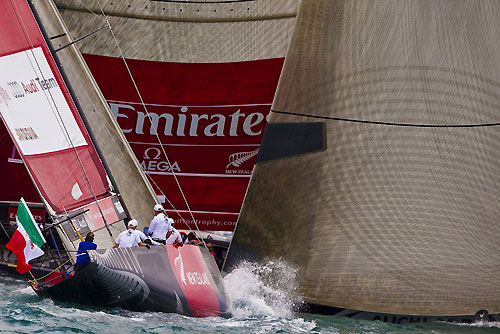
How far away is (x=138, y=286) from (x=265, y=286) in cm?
155

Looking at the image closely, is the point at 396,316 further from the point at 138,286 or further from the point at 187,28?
the point at 187,28

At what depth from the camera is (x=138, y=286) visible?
31.7ft

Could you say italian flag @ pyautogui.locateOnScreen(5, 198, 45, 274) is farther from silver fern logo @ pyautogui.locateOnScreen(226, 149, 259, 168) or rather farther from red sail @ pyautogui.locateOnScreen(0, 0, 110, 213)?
silver fern logo @ pyautogui.locateOnScreen(226, 149, 259, 168)

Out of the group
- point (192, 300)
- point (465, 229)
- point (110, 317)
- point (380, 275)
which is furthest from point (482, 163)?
point (110, 317)

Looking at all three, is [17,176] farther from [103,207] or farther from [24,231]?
[24,231]

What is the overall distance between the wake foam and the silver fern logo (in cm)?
379

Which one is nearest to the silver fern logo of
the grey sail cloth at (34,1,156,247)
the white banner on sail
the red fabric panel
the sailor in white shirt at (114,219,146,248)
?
the grey sail cloth at (34,1,156,247)

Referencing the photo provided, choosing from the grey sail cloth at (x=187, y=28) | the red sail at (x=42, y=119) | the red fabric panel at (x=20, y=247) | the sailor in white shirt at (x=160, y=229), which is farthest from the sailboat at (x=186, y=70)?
the red fabric panel at (x=20, y=247)

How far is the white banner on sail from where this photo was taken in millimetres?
11555

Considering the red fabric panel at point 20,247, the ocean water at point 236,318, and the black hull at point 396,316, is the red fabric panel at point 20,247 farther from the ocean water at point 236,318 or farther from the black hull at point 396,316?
the black hull at point 396,316

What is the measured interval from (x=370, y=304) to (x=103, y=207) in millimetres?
2897

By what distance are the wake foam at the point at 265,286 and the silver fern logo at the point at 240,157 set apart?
3790mm

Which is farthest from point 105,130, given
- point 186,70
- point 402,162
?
point 402,162

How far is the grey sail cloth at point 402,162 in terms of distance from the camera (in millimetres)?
10445
